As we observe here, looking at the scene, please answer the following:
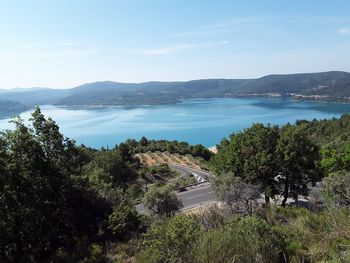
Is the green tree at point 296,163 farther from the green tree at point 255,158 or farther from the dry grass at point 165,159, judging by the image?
the dry grass at point 165,159

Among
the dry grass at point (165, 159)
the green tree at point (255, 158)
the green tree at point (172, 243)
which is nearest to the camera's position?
the green tree at point (172, 243)

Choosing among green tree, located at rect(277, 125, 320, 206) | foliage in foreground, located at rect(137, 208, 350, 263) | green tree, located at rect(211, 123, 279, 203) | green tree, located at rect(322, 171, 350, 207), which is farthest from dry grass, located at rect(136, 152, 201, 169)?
foliage in foreground, located at rect(137, 208, 350, 263)

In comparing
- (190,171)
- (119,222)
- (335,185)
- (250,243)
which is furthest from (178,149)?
(250,243)

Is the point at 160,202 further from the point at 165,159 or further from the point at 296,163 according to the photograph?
the point at 165,159

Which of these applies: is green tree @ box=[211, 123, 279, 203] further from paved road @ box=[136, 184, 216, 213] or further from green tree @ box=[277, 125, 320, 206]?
paved road @ box=[136, 184, 216, 213]

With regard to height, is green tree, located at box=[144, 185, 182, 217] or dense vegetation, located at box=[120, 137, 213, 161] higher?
green tree, located at box=[144, 185, 182, 217]

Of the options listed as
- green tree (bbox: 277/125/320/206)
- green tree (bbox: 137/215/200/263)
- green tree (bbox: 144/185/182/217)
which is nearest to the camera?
green tree (bbox: 137/215/200/263)

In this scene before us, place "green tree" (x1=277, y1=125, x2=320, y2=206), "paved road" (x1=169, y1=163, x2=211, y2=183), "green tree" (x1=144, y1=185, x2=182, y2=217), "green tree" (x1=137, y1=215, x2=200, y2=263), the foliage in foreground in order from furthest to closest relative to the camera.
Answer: "paved road" (x1=169, y1=163, x2=211, y2=183) < "green tree" (x1=277, y1=125, x2=320, y2=206) < "green tree" (x1=144, y1=185, x2=182, y2=217) < "green tree" (x1=137, y1=215, x2=200, y2=263) < the foliage in foreground

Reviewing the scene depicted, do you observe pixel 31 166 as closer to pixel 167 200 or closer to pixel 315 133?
pixel 167 200

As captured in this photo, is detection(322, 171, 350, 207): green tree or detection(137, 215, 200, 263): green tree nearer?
detection(137, 215, 200, 263): green tree

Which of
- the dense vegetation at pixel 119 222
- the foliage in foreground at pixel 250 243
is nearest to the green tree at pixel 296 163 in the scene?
the dense vegetation at pixel 119 222

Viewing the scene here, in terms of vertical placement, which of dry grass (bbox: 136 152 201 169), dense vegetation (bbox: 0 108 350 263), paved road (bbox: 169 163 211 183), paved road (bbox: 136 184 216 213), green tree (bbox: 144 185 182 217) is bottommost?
dry grass (bbox: 136 152 201 169)
